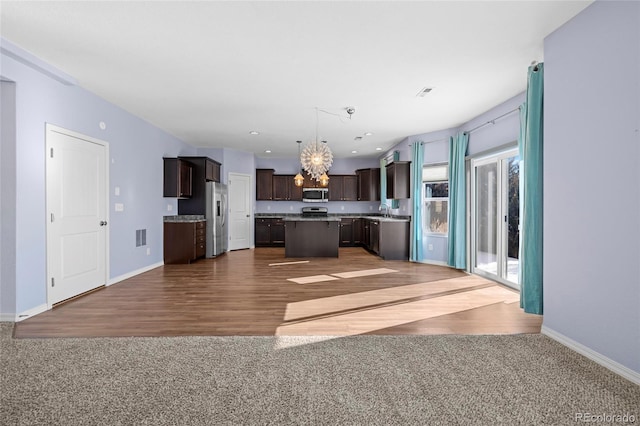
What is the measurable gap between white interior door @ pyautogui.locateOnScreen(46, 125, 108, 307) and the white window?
6147 mm

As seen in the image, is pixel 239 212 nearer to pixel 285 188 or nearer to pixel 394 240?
pixel 285 188

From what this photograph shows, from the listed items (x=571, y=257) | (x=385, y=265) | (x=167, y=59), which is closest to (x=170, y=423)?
(x=571, y=257)

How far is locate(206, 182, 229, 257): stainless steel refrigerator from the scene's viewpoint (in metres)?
7.77

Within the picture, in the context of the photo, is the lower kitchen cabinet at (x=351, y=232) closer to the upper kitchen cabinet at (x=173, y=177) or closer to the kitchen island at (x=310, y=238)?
the kitchen island at (x=310, y=238)

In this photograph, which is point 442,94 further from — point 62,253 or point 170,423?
point 62,253

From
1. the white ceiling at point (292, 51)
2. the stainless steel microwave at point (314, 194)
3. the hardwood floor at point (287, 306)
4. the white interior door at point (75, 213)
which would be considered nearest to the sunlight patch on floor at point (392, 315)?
the hardwood floor at point (287, 306)

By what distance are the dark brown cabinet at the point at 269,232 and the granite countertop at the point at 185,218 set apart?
245 centimetres

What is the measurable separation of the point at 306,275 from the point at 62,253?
3516 mm

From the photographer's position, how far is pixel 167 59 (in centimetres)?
354

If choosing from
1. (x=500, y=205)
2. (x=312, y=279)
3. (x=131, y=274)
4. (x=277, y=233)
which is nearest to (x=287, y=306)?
(x=312, y=279)

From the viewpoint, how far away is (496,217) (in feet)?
17.4

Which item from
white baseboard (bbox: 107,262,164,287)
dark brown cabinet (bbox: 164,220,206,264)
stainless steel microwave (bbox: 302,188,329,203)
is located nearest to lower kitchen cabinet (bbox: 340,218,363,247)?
stainless steel microwave (bbox: 302,188,329,203)

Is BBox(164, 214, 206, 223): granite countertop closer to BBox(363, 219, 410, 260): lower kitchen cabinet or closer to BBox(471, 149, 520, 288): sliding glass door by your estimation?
BBox(363, 219, 410, 260): lower kitchen cabinet

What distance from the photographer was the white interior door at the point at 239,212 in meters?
9.09
